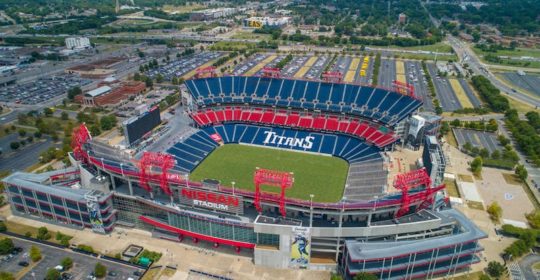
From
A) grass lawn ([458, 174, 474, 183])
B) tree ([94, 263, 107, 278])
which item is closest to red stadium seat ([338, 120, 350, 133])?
grass lawn ([458, 174, 474, 183])

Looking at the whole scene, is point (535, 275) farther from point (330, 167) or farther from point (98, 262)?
point (98, 262)

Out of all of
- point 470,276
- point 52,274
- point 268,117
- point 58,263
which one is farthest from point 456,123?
point 52,274

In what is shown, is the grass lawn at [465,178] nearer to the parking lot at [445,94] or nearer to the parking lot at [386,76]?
the parking lot at [445,94]

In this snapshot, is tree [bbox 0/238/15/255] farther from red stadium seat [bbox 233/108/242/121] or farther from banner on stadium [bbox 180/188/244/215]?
red stadium seat [bbox 233/108/242/121]

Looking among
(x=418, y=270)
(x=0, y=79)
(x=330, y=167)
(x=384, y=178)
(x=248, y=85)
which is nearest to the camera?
(x=418, y=270)

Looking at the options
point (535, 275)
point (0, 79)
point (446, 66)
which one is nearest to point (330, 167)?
point (535, 275)

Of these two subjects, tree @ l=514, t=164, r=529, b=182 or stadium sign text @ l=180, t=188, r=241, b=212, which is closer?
stadium sign text @ l=180, t=188, r=241, b=212
